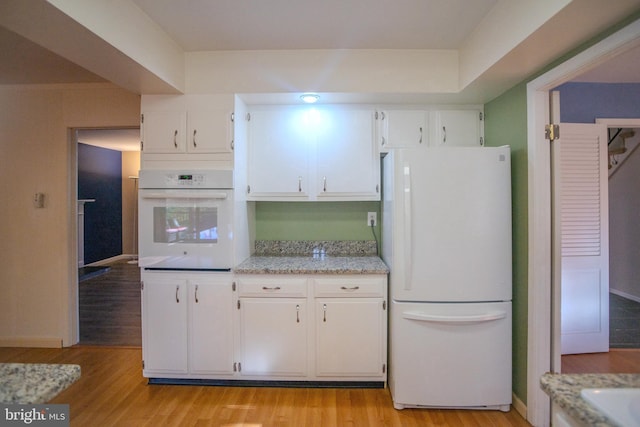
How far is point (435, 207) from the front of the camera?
1940 millimetres

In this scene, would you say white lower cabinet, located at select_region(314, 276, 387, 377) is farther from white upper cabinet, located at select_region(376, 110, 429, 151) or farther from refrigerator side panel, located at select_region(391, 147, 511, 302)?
white upper cabinet, located at select_region(376, 110, 429, 151)

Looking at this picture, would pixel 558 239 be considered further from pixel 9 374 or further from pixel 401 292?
pixel 9 374

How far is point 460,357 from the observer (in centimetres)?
196

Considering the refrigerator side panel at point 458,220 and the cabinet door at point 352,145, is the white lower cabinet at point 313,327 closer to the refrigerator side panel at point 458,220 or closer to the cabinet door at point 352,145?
the refrigerator side panel at point 458,220

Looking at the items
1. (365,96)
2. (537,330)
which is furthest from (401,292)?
(365,96)

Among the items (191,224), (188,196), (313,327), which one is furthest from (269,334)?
(188,196)

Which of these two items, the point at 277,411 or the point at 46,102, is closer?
the point at 277,411

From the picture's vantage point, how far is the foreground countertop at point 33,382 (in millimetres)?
728

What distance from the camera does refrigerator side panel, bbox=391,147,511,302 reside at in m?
1.94

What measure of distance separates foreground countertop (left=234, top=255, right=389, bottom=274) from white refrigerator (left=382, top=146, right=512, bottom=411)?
31cm

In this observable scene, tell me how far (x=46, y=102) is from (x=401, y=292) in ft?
11.5

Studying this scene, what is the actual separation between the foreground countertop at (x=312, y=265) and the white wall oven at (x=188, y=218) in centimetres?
21

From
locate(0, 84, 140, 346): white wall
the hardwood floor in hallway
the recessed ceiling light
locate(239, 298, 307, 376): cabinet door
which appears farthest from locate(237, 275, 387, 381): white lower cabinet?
locate(0, 84, 140, 346): white wall

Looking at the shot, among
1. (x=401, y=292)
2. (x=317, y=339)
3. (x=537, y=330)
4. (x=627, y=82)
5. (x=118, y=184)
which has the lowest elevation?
(x=317, y=339)
